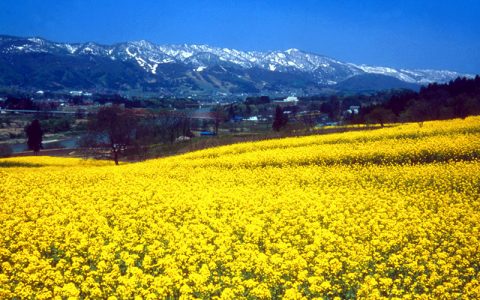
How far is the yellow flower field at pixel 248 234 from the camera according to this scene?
9.74 metres

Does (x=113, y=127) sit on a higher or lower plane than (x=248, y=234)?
higher

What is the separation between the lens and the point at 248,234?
13.3 meters

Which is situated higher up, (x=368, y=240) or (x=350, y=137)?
(x=350, y=137)

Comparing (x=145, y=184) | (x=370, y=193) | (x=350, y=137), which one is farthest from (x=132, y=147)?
(x=370, y=193)

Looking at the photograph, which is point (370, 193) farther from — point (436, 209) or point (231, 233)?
point (231, 233)

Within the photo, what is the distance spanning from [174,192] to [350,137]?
20.6 m

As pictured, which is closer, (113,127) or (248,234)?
(248,234)

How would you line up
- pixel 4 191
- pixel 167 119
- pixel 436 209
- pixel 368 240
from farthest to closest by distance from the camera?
1. pixel 167 119
2. pixel 4 191
3. pixel 436 209
4. pixel 368 240

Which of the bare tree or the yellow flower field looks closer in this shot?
the yellow flower field

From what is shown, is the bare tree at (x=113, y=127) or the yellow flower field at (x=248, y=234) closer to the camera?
the yellow flower field at (x=248, y=234)

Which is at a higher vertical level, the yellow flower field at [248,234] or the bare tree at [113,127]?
the bare tree at [113,127]

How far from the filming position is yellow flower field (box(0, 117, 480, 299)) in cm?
974

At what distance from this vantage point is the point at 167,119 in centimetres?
11806

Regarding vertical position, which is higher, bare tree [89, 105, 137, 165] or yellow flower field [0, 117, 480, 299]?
bare tree [89, 105, 137, 165]
